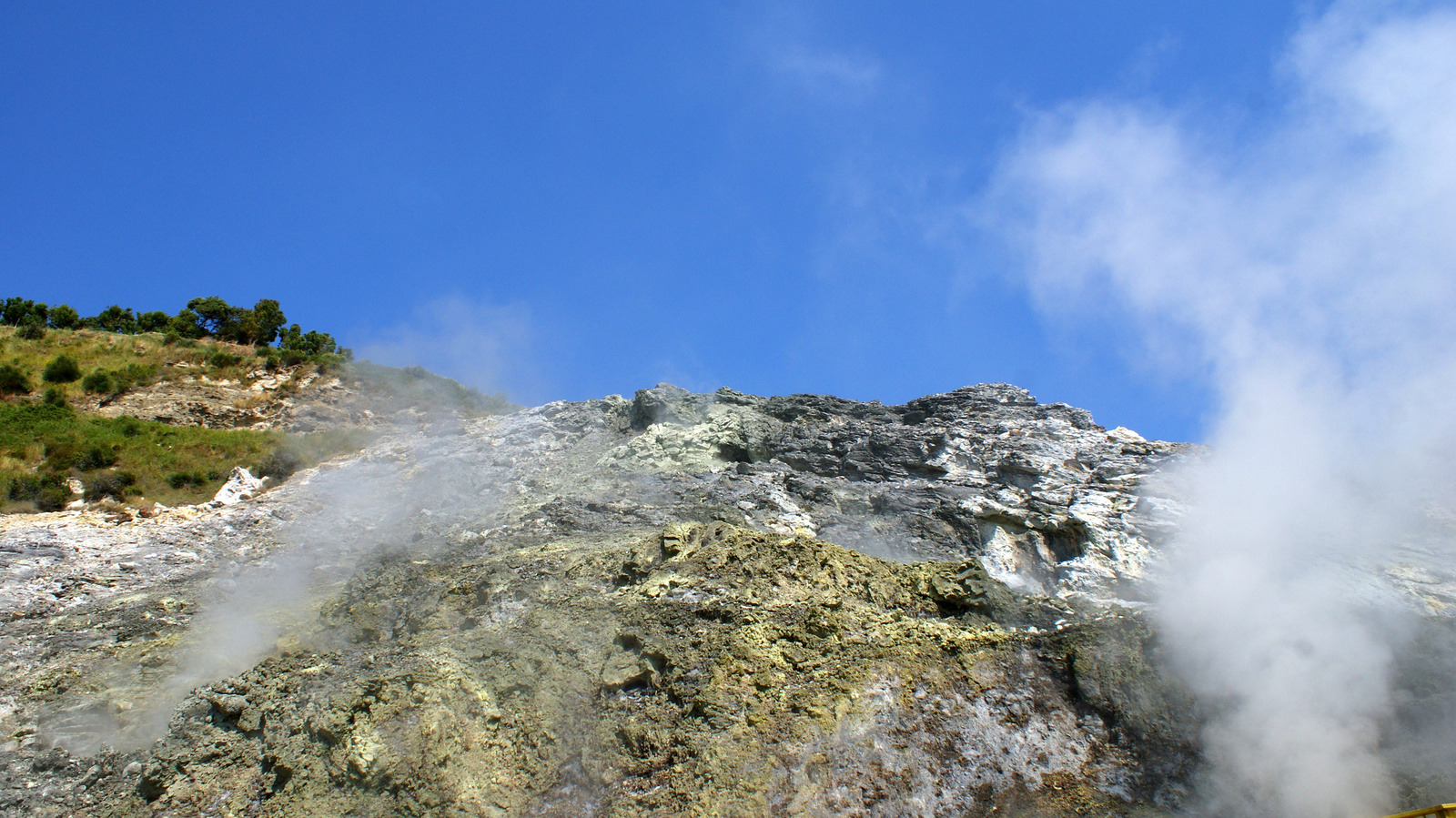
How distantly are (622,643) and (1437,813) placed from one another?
5379 millimetres

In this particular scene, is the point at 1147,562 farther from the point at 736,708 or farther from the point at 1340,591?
the point at 736,708

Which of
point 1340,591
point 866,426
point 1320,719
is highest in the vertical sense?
point 866,426

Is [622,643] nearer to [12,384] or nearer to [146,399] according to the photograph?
[146,399]

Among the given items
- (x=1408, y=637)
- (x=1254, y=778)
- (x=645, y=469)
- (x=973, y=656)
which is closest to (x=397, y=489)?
(x=645, y=469)

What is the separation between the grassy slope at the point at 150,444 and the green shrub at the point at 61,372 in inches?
10.3

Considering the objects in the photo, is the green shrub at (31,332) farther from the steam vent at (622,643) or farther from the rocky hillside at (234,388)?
the steam vent at (622,643)

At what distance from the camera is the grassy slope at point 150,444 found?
1353cm

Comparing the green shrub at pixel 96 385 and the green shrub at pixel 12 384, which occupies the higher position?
the green shrub at pixel 96 385

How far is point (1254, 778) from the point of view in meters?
5.93

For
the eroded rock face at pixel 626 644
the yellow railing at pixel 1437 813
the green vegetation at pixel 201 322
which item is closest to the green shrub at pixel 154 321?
the green vegetation at pixel 201 322

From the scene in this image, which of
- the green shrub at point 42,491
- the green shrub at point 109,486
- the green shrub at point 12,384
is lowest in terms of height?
the green shrub at point 42,491

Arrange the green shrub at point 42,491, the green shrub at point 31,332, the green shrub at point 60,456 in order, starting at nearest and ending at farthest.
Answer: the green shrub at point 42,491, the green shrub at point 60,456, the green shrub at point 31,332

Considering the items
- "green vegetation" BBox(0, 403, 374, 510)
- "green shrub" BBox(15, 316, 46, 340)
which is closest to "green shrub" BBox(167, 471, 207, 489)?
"green vegetation" BBox(0, 403, 374, 510)

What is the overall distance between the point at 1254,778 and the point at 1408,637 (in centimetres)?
212
